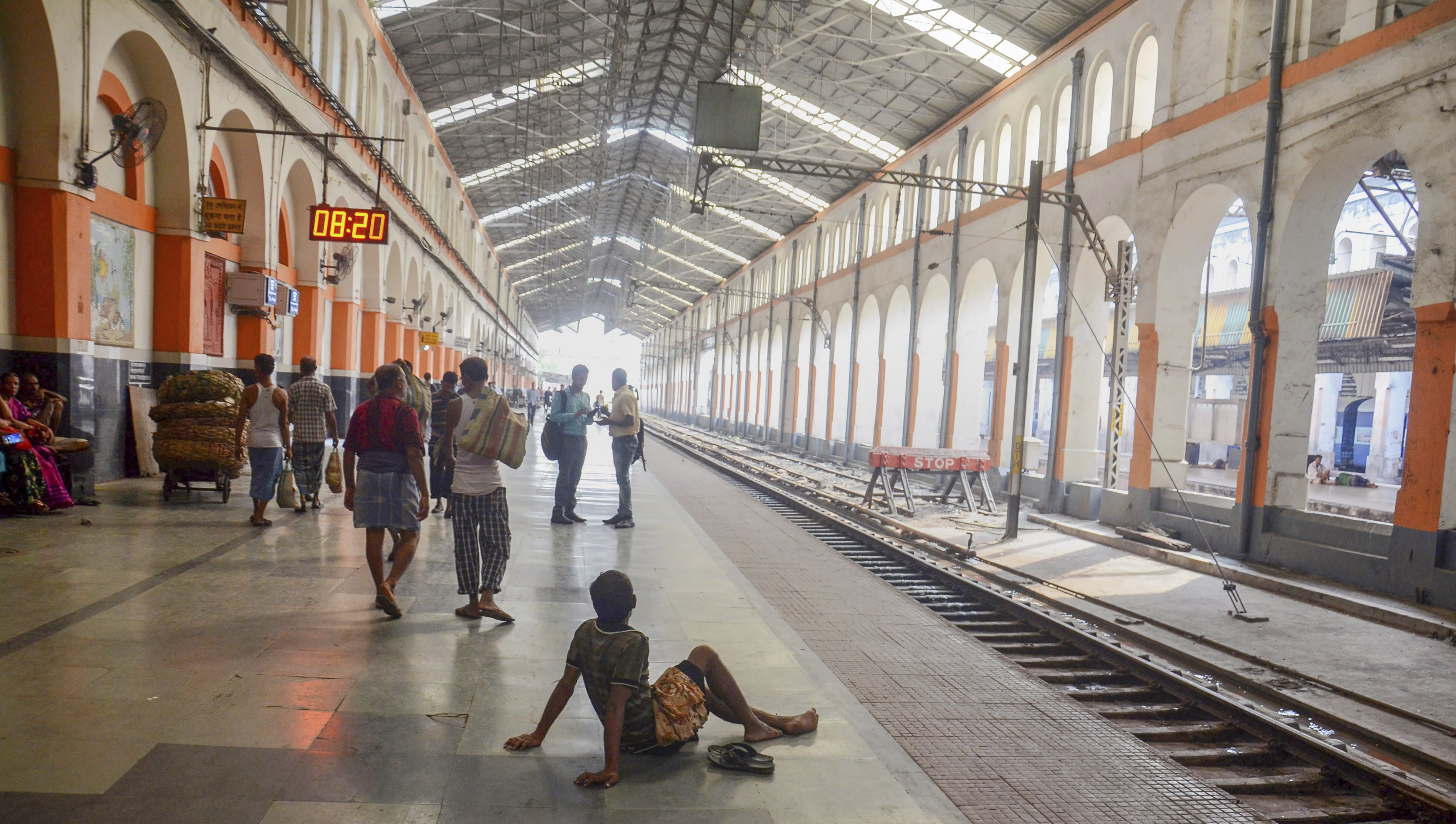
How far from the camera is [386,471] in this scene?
5766 millimetres

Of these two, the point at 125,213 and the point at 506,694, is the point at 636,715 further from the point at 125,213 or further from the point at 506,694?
the point at 125,213

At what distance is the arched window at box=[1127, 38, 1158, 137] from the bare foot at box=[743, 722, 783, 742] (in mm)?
14174

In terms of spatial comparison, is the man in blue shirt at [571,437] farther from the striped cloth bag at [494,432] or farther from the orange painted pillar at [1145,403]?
the orange painted pillar at [1145,403]

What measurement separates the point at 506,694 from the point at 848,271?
2628 cm

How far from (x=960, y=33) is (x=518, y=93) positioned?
36.3 ft

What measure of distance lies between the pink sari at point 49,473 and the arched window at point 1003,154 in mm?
17401

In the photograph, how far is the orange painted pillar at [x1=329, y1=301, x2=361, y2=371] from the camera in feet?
65.2

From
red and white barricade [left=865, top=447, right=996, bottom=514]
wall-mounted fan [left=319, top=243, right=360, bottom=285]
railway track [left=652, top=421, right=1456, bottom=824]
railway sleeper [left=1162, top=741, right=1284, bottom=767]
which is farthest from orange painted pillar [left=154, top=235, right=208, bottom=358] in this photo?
railway sleeper [left=1162, top=741, right=1284, bottom=767]

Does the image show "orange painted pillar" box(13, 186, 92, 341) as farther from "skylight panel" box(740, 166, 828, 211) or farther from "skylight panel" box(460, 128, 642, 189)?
"skylight panel" box(740, 166, 828, 211)

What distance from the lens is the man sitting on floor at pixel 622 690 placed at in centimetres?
369

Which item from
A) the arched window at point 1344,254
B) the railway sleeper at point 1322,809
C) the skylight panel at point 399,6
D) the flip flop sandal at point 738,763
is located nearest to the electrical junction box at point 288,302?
the skylight panel at point 399,6

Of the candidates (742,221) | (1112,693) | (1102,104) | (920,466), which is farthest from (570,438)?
(742,221)

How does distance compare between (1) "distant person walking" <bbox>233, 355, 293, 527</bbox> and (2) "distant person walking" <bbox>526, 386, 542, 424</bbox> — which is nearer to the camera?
(1) "distant person walking" <bbox>233, 355, 293, 527</bbox>

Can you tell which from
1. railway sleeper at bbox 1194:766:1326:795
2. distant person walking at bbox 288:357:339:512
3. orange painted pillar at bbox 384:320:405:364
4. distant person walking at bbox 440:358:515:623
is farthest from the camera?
orange painted pillar at bbox 384:320:405:364
